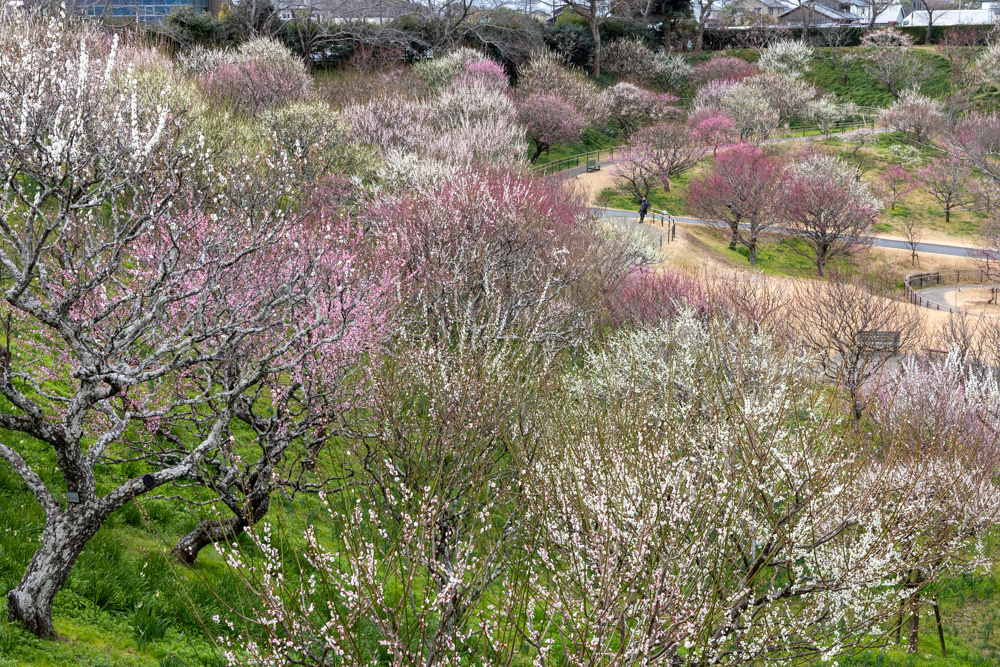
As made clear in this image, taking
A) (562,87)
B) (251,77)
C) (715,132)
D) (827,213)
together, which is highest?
(562,87)

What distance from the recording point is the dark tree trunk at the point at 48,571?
6746 mm

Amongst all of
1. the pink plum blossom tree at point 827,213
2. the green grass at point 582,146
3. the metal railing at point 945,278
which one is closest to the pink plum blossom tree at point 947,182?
the pink plum blossom tree at point 827,213

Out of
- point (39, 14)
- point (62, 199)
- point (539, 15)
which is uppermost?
point (539, 15)

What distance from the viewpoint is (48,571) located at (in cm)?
→ 680

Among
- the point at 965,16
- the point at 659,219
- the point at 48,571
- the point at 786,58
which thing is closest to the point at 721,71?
the point at 786,58

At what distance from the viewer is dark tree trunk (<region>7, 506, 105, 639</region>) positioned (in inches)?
266

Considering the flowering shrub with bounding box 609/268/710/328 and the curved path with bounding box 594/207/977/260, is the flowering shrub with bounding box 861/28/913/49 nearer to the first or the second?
the curved path with bounding box 594/207/977/260

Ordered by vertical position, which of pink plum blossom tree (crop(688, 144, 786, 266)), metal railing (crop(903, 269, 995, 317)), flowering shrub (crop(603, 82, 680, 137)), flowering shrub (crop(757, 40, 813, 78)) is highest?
flowering shrub (crop(757, 40, 813, 78))

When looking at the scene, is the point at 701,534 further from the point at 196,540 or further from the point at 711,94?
the point at 711,94

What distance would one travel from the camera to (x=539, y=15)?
77.1 metres

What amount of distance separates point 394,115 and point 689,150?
917 inches

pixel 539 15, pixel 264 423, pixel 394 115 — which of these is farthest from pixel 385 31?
pixel 264 423

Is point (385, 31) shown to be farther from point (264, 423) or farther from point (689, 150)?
point (264, 423)

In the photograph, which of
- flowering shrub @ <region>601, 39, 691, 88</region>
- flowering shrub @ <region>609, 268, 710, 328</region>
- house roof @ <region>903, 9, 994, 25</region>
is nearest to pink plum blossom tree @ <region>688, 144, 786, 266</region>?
flowering shrub @ <region>609, 268, 710, 328</region>
